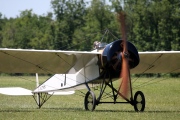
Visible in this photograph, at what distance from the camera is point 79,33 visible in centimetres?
8150

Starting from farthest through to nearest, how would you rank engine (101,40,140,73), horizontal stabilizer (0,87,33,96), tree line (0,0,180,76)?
tree line (0,0,180,76)
horizontal stabilizer (0,87,33,96)
engine (101,40,140,73)

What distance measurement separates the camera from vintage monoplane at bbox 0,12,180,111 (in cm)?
1808

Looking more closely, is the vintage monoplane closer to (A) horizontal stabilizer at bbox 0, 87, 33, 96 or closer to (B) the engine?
(B) the engine

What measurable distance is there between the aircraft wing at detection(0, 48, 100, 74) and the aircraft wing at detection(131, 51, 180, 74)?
6.54 ft

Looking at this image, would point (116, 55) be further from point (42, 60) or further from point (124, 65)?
point (42, 60)

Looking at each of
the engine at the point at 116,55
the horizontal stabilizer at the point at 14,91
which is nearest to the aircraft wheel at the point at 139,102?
the engine at the point at 116,55

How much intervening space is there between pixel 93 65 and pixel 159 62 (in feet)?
9.40

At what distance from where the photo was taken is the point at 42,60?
19.6 m

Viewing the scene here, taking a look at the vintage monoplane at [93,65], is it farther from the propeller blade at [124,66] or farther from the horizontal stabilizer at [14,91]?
the horizontal stabilizer at [14,91]

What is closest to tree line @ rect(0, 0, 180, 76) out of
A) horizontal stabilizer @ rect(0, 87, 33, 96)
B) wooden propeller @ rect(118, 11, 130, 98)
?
horizontal stabilizer @ rect(0, 87, 33, 96)

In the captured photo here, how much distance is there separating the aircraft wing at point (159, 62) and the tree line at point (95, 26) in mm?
29099

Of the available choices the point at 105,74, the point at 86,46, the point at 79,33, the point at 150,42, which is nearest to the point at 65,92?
the point at 105,74

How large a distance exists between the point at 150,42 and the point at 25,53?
164 feet

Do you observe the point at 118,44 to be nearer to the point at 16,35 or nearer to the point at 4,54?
the point at 4,54
